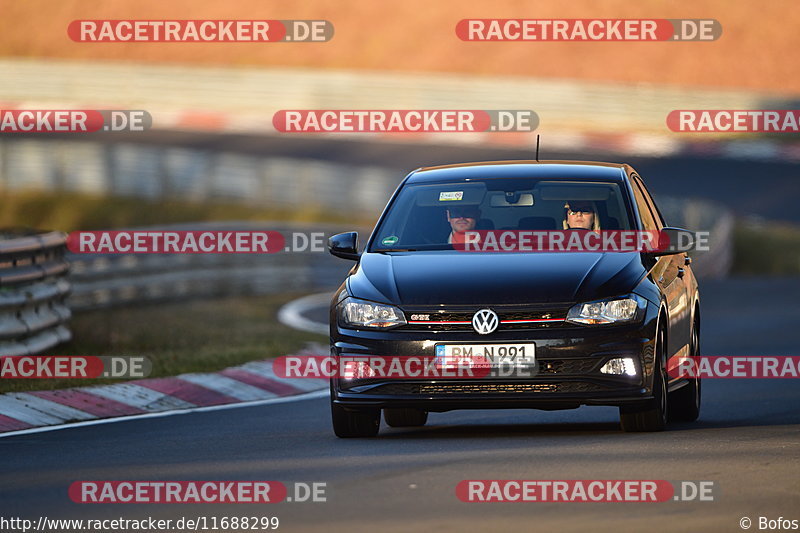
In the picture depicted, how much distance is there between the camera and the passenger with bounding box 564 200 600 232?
1059 centimetres

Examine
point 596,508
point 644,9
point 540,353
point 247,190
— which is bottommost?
point 596,508

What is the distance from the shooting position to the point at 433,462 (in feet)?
29.3

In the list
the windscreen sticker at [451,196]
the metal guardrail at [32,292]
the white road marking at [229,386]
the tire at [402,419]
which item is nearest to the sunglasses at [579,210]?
the windscreen sticker at [451,196]

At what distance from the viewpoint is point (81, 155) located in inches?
1216

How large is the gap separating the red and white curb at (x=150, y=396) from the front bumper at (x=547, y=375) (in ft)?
9.06

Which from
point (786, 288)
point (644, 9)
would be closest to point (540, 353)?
point (786, 288)

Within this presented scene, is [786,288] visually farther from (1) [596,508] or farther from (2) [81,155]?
(1) [596,508]

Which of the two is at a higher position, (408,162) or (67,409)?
(408,162)

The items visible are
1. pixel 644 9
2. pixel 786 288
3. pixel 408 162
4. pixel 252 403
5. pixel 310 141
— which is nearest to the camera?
pixel 252 403

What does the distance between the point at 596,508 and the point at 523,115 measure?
3817cm

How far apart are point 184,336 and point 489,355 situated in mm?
8097

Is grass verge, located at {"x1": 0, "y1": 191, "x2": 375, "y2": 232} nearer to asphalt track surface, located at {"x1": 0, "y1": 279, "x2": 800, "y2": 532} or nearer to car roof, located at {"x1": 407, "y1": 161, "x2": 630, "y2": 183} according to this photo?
asphalt track surface, located at {"x1": 0, "y1": 279, "x2": 800, "y2": 532}

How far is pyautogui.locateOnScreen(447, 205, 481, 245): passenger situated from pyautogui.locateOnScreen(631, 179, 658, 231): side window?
1.04 meters

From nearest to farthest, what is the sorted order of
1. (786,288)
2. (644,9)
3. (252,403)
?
(252,403), (786,288), (644,9)
